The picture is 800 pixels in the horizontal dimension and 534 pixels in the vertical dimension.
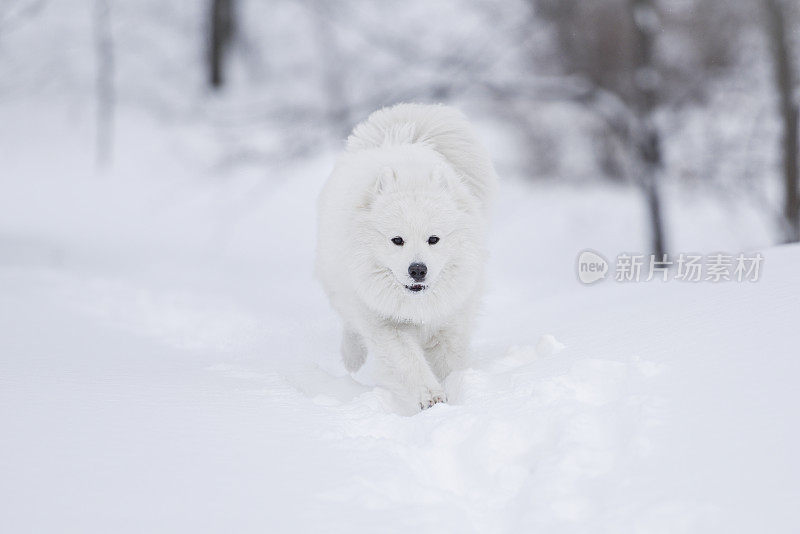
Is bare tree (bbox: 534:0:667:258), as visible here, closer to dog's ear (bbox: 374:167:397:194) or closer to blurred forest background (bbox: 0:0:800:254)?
blurred forest background (bbox: 0:0:800:254)

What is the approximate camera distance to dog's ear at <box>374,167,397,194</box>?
405 cm

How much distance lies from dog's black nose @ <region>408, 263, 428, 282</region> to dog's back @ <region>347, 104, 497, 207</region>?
3.56 ft

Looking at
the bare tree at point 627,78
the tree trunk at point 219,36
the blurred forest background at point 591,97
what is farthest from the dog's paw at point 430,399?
the tree trunk at point 219,36

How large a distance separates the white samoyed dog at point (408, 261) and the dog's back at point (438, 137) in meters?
0.21

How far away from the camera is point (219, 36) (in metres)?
16.5

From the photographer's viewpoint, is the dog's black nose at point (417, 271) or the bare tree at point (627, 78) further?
the bare tree at point (627, 78)

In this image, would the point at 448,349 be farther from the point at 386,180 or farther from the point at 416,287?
the point at 386,180

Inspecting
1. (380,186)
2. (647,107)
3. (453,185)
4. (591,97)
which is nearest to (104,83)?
(591,97)

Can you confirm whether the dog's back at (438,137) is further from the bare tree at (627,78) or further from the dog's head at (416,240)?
the bare tree at (627,78)

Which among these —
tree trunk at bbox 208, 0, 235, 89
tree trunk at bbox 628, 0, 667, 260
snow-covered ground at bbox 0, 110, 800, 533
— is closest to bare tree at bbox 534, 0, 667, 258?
tree trunk at bbox 628, 0, 667, 260

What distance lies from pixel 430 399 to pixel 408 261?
684 millimetres

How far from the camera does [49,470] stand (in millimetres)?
2297

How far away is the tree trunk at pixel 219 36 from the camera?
53.4ft

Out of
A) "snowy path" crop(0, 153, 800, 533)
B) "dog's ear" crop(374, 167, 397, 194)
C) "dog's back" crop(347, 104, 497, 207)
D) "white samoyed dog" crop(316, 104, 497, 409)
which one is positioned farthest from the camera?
"dog's back" crop(347, 104, 497, 207)
